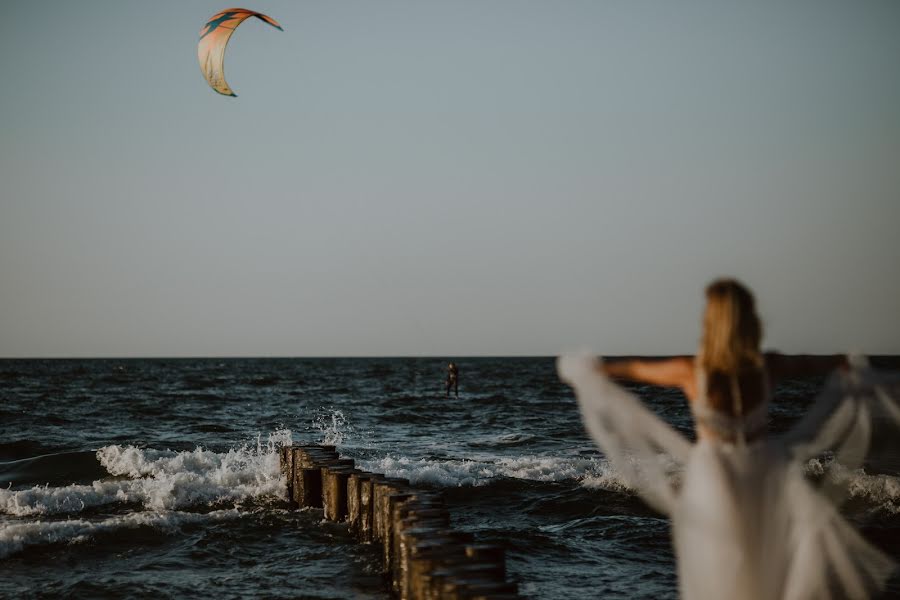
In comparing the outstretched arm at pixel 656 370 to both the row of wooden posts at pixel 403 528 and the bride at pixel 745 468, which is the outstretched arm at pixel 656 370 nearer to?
the bride at pixel 745 468

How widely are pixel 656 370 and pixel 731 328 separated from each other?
0.50 m

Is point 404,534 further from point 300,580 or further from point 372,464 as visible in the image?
point 372,464

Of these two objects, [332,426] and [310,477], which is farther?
[332,426]

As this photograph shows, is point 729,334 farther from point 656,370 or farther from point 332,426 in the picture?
point 332,426

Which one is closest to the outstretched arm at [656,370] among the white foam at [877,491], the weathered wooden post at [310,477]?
the weathered wooden post at [310,477]

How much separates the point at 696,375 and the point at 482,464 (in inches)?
487

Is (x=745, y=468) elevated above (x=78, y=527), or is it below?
above

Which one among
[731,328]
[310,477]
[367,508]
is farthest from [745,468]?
[310,477]

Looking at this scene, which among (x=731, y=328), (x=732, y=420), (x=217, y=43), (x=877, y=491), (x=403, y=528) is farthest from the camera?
(x=217, y=43)

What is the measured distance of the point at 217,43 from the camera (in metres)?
14.6

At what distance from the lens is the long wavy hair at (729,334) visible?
399 centimetres

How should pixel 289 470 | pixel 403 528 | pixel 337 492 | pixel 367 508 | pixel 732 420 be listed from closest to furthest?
pixel 732 420 → pixel 403 528 → pixel 367 508 → pixel 337 492 → pixel 289 470

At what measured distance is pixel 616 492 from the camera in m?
13.5

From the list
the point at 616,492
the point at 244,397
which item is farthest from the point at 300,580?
the point at 244,397
